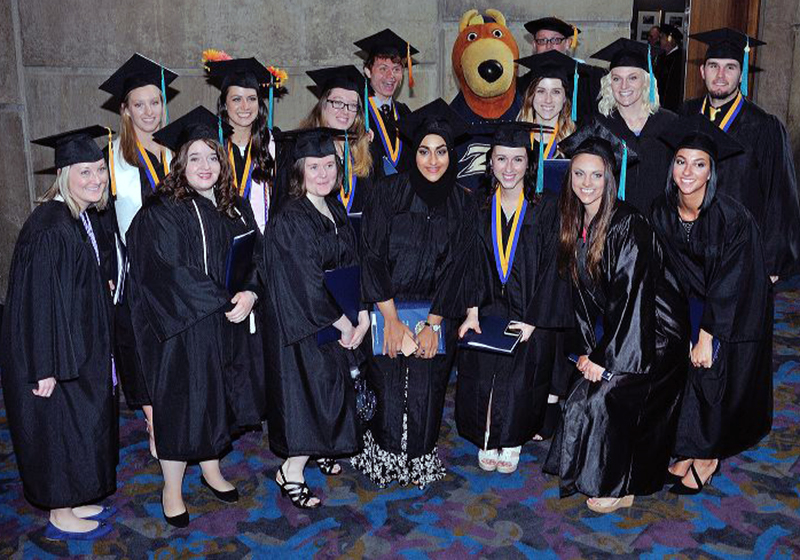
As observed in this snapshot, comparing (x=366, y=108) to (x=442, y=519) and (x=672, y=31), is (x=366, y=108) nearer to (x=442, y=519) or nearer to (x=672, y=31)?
(x=442, y=519)

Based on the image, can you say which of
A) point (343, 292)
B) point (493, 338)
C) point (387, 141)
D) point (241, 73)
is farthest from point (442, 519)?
point (241, 73)

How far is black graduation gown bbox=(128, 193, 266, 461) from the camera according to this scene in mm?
3645

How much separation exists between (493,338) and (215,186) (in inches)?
61.7

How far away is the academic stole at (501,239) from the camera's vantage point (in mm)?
4227

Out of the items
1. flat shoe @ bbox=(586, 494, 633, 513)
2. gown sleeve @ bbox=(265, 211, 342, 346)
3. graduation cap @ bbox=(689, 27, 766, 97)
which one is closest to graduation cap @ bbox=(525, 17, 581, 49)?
graduation cap @ bbox=(689, 27, 766, 97)

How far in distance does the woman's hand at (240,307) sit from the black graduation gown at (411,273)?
0.56m

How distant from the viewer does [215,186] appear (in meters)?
3.87

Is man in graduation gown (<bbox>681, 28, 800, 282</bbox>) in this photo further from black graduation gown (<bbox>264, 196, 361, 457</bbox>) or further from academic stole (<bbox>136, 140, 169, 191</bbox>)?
academic stole (<bbox>136, 140, 169, 191</bbox>)

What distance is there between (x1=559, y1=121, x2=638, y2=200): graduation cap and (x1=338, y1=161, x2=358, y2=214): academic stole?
1.25 m

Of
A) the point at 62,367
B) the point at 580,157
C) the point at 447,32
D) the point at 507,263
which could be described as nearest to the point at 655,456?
the point at 507,263

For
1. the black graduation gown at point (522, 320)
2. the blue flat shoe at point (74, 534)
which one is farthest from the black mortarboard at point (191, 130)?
the blue flat shoe at point (74, 534)

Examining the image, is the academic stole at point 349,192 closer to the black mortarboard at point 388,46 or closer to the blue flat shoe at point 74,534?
the black mortarboard at point 388,46

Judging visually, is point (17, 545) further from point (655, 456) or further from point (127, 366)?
Answer: point (655, 456)

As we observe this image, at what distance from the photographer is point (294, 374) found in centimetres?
390
